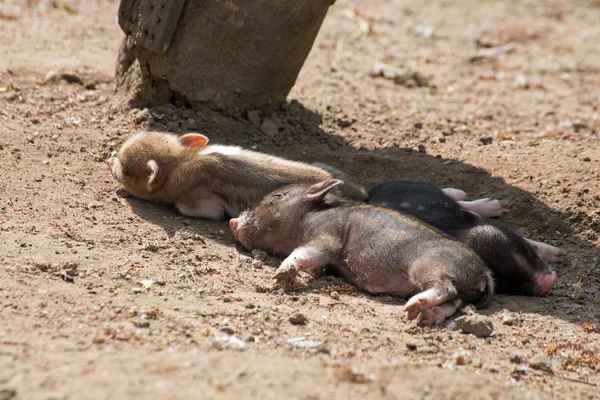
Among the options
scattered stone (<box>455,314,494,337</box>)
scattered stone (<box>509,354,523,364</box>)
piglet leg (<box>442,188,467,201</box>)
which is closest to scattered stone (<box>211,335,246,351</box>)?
scattered stone (<box>455,314,494,337</box>)

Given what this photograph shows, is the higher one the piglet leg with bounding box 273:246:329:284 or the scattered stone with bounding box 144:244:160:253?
the piglet leg with bounding box 273:246:329:284

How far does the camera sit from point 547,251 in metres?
5.73

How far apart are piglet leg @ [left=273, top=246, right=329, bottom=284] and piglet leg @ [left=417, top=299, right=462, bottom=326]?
37.6 inches

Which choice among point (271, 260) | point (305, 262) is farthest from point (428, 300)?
point (271, 260)

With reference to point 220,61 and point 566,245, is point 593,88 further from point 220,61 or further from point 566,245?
point 220,61

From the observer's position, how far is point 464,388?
355 cm

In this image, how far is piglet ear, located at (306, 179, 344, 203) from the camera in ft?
18.9

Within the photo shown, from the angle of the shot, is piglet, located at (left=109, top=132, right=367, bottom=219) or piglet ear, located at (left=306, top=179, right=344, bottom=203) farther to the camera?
piglet, located at (left=109, top=132, right=367, bottom=219)

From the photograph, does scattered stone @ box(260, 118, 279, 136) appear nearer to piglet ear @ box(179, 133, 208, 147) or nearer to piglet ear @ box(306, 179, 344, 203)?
piglet ear @ box(179, 133, 208, 147)

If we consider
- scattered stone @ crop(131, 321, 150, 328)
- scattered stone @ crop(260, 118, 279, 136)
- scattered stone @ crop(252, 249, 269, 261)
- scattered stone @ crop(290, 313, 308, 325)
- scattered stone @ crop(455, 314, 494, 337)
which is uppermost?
scattered stone @ crop(260, 118, 279, 136)

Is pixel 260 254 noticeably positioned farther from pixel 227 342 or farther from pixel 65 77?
pixel 65 77

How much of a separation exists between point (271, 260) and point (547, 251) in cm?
212

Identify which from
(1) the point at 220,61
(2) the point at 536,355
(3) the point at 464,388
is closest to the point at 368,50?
(1) the point at 220,61

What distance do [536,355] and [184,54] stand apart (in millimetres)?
4092
